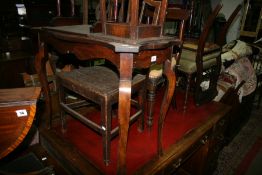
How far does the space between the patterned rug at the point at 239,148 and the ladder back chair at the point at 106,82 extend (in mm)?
1212

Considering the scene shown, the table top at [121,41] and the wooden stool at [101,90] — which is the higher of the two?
the table top at [121,41]

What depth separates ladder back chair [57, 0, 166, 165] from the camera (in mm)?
1019

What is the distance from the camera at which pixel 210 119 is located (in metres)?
1.81

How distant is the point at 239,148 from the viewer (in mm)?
2543

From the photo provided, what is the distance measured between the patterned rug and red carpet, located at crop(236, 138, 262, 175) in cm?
1

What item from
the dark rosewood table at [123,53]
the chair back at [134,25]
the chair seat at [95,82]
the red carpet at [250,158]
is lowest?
the red carpet at [250,158]

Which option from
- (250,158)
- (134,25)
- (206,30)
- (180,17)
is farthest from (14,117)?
(250,158)

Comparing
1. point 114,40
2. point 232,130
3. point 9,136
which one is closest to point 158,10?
point 114,40

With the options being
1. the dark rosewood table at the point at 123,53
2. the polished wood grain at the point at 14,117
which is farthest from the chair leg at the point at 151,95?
the polished wood grain at the point at 14,117

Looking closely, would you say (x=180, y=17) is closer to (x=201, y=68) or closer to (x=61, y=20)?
(x=201, y=68)

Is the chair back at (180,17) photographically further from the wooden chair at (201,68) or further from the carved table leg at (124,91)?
the carved table leg at (124,91)

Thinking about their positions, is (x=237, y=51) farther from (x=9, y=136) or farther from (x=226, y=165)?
(x=9, y=136)

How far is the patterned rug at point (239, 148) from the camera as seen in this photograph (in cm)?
221

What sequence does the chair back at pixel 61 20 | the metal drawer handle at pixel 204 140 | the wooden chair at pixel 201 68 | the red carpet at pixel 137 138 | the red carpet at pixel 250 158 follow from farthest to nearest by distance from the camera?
1. the red carpet at pixel 250 158
2. the wooden chair at pixel 201 68
3. the metal drawer handle at pixel 204 140
4. the chair back at pixel 61 20
5. the red carpet at pixel 137 138
